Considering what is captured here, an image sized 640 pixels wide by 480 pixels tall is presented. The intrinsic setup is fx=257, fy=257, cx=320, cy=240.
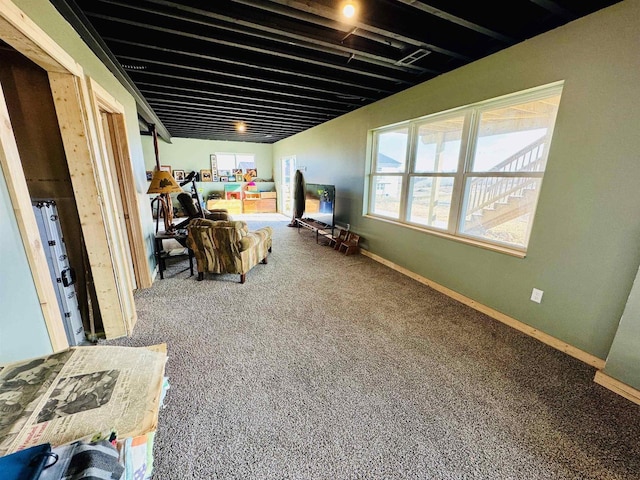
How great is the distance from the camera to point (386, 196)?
161 inches

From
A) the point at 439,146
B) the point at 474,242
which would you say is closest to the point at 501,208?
the point at 474,242

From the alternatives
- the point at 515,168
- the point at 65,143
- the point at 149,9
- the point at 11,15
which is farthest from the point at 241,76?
the point at 515,168

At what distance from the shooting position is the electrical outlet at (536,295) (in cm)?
221

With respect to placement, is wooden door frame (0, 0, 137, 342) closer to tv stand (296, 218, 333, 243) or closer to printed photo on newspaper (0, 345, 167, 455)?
printed photo on newspaper (0, 345, 167, 455)

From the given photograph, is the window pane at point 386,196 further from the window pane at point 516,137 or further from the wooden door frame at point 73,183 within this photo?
the wooden door frame at point 73,183

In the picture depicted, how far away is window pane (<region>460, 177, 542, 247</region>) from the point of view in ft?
7.68

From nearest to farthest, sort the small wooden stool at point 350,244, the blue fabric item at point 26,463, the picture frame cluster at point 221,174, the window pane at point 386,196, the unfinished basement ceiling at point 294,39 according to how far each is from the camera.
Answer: the blue fabric item at point 26,463
the unfinished basement ceiling at point 294,39
the window pane at point 386,196
the small wooden stool at point 350,244
the picture frame cluster at point 221,174

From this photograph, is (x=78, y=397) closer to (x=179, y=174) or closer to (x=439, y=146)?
(x=439, y=146)

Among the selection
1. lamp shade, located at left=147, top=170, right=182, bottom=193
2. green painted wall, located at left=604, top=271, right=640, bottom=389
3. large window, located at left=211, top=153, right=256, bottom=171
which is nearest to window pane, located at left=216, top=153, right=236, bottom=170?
large window, located at left=211, top=153, right=256, bottom=171

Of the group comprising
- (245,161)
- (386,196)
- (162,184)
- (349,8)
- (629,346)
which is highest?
(349,8)

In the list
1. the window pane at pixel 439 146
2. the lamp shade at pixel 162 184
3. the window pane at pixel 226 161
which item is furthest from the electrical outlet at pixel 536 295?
the window pane at pixel 226 161

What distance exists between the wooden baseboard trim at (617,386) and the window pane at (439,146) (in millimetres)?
2129

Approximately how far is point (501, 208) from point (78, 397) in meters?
3.27

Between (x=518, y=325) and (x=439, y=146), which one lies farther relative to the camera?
(x=439, y=146)
